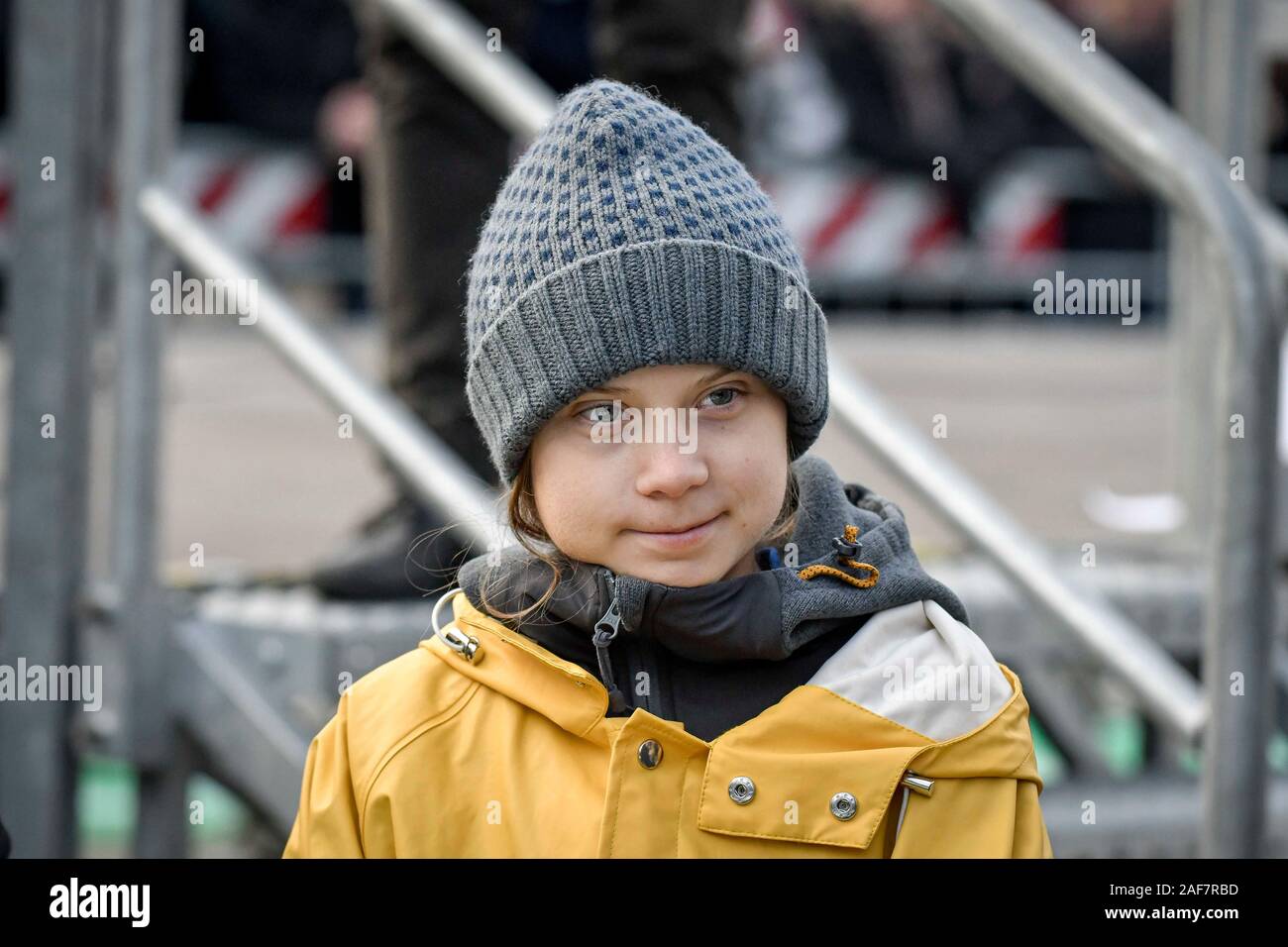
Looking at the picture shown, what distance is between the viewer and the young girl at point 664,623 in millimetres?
1176

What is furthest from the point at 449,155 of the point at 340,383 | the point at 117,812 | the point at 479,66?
the point at 117,812

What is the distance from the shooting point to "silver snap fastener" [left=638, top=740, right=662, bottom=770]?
1.18 meters

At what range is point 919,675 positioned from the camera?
1200 millimetres

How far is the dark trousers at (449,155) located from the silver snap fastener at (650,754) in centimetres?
106

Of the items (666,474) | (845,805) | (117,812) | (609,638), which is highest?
(666,474)

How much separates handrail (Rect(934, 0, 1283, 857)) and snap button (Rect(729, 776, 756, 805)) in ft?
1.91

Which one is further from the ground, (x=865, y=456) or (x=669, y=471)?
(x=865, y=456)

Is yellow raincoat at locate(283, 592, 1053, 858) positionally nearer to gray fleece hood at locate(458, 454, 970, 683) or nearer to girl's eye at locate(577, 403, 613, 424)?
gray fleece hood at locate(458, 454, 970, 683)

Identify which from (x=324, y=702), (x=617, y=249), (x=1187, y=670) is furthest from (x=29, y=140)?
(x=1187, y=670)

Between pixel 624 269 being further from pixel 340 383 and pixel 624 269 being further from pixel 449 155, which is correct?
pixel 449 155

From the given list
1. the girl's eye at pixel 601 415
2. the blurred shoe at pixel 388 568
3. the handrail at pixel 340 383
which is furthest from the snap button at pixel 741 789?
the blurred shoe at pixel 388 568

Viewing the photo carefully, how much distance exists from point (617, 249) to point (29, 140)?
49.2 inches

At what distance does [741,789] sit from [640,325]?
12.6 inches

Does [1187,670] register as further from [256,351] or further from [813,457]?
[256,351]
